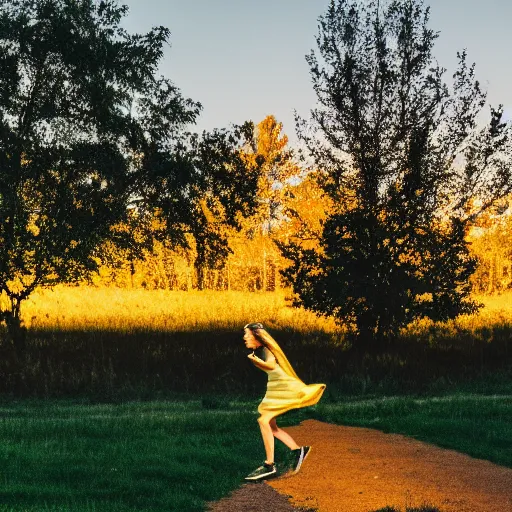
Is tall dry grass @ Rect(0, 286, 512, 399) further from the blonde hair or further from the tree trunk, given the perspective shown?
the blonde hair

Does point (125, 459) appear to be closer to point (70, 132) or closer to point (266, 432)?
point (266, 432)

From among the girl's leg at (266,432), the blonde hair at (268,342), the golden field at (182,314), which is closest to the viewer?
the blonde hair at (268,342)

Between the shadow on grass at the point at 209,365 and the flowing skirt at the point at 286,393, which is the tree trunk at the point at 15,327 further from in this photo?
the flowing skirt at the point at 286,393

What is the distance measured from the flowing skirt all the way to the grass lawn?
1.53 metres

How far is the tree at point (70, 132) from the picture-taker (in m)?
19.2

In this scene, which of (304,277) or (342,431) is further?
(304,277)

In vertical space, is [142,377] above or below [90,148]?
below

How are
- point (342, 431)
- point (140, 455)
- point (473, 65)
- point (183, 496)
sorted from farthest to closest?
point (473, 65)
point (342, 431)
point (140, 455)
point (183, 496)

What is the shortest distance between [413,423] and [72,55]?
42.2 ft

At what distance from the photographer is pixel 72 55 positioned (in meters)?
19.6

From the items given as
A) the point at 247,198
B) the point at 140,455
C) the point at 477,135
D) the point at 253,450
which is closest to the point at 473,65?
the point at 477,135

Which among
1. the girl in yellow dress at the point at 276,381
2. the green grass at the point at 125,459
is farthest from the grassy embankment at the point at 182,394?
the girl in yellow dress at the point at 276,381

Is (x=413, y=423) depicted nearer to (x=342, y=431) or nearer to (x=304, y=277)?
(x=342, y=431)

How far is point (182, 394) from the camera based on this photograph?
19.2 m
